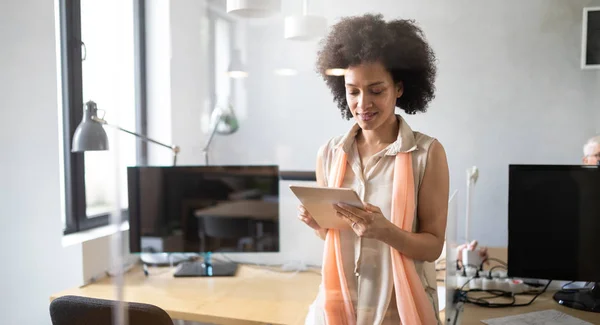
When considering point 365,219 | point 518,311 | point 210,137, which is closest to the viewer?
point 365,219

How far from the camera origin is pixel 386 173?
3.14 feet

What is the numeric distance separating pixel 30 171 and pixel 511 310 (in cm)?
148

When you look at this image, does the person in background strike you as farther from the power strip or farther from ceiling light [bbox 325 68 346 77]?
ceiling light [bbox 325 68 346 77]

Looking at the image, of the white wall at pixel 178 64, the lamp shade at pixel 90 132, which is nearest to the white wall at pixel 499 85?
the white wall at pixel 178 64

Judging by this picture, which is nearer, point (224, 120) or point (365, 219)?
point (365, 219)

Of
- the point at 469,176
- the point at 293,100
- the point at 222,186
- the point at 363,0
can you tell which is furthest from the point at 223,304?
the point at 363,0

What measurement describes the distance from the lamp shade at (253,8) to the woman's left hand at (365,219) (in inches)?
22.4

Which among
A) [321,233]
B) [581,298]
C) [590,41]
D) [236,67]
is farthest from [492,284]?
[236,67]

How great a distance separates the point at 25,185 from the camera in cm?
151

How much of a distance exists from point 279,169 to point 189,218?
0.45 m

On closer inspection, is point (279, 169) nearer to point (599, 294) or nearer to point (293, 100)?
point (293, 100)

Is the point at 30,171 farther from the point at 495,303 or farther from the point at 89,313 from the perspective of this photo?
the point at 495,303

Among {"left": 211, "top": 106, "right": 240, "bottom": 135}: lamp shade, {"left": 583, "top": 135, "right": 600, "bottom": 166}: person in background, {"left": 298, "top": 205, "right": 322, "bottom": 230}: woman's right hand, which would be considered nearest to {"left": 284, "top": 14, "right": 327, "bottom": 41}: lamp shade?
{"left": 211, "top": 106, "right": 240, "bottom": 135}: lamp shade

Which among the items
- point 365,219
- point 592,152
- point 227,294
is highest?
point 592,152
